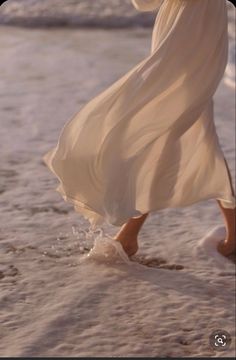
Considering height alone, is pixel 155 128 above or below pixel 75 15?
above

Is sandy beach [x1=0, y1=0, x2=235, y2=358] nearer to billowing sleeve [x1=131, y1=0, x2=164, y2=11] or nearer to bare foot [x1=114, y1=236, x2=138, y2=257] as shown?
bare foot [x1=114, y1=236, x2=138, y2=257]

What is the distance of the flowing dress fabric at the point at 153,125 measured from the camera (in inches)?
134

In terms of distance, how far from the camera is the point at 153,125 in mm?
3473

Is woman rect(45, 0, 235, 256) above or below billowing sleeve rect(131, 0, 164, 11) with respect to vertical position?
below

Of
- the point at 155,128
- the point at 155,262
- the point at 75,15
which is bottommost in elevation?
the point at 75,15

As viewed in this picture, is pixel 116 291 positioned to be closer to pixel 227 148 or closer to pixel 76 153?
pixel 76 153

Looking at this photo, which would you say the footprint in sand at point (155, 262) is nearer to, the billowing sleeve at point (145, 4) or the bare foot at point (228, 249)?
the bare foot at point (228, 249)

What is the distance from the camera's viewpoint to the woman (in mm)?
3414

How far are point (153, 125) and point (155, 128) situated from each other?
0.5 inches

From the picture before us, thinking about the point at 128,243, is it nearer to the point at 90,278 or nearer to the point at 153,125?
the point at 90,278

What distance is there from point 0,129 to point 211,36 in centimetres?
229

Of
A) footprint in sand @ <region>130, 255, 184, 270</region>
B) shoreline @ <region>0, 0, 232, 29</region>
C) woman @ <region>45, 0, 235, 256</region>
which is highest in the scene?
woman @ <region>45, 0, 235, 256</region>


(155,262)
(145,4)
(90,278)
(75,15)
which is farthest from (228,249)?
(75,15)

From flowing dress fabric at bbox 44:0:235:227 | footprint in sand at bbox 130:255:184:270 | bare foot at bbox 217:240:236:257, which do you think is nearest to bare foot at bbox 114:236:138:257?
footprint in sand at bbox 130:255:184:270
